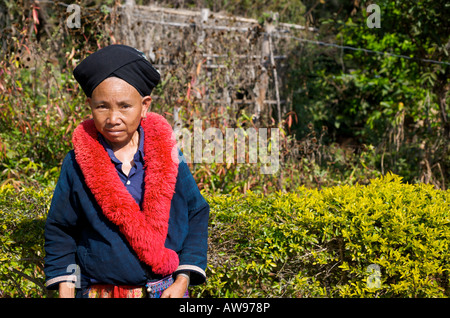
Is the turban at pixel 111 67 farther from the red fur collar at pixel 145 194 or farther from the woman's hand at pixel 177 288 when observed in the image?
the woman's hand at pixel 177 288

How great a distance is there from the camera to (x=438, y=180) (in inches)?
190

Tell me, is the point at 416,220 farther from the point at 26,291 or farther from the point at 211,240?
the point at 26,291

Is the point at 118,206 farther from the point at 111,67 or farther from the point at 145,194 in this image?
the point at 111,67

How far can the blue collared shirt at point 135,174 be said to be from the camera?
181 cm

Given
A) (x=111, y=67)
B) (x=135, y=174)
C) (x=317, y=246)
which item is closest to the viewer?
(x=111, y=67)

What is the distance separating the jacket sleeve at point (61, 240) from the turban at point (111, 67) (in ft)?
1.27

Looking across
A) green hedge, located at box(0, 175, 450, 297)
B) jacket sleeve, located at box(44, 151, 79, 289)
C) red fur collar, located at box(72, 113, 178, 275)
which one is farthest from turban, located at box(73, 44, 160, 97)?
green hedge, located at box(0, 175, 450, 297)

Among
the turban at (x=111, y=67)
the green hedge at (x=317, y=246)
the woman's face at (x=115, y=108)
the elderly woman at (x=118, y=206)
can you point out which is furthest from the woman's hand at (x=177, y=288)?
the green hedge at (x=317, y=246)

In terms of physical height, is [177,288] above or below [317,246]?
above

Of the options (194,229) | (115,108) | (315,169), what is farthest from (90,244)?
(315,169)

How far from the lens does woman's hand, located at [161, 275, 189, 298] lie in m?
1.72

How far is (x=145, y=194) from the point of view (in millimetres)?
1761

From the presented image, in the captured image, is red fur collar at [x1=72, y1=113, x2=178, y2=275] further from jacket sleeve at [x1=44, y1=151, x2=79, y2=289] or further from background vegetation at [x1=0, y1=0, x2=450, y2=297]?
background vegetation at [x1=0, y1=0, x2=450, y2=297]

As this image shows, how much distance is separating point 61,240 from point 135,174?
1.16 ft
